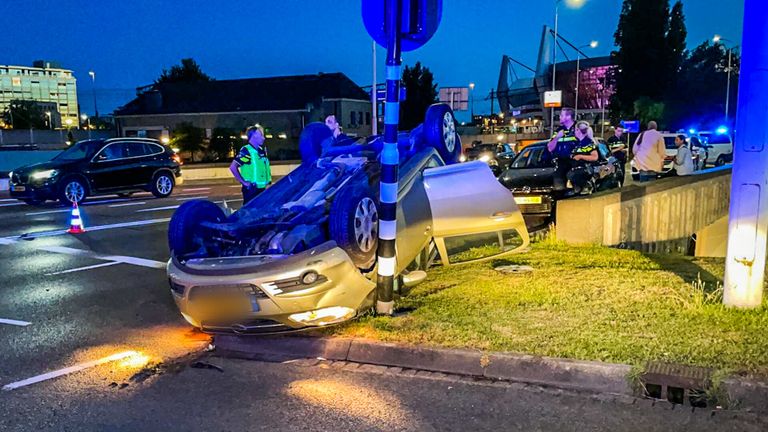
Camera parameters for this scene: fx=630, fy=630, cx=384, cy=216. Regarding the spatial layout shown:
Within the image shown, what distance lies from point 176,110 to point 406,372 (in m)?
55.6

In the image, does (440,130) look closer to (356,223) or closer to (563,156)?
(356,223)

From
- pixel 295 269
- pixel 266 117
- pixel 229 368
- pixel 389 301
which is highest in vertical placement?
pixel 266 117

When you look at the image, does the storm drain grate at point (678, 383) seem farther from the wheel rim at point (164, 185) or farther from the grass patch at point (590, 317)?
the wheel rim at point (164, 185)

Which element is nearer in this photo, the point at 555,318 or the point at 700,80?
the point at 555,318

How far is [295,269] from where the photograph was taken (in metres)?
4.68

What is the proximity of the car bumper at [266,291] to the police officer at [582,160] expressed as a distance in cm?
660

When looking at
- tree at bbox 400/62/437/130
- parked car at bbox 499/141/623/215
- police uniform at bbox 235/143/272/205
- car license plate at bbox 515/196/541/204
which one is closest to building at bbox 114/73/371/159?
tree at bbox 400/62/437/130

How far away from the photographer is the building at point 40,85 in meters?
144

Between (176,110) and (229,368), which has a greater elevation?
(176,110)

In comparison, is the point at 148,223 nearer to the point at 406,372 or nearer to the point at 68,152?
the point at 68,152

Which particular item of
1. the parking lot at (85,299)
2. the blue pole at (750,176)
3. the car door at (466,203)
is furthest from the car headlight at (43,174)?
the blue pole at (750,176)

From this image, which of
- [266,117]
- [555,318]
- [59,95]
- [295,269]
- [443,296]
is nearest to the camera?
[295,269]

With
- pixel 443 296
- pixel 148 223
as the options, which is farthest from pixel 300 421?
pixel 148 223

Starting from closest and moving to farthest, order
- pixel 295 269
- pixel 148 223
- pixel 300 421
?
1. pixel 300 421
2. pixel 295 269
3. pixel 148 223
